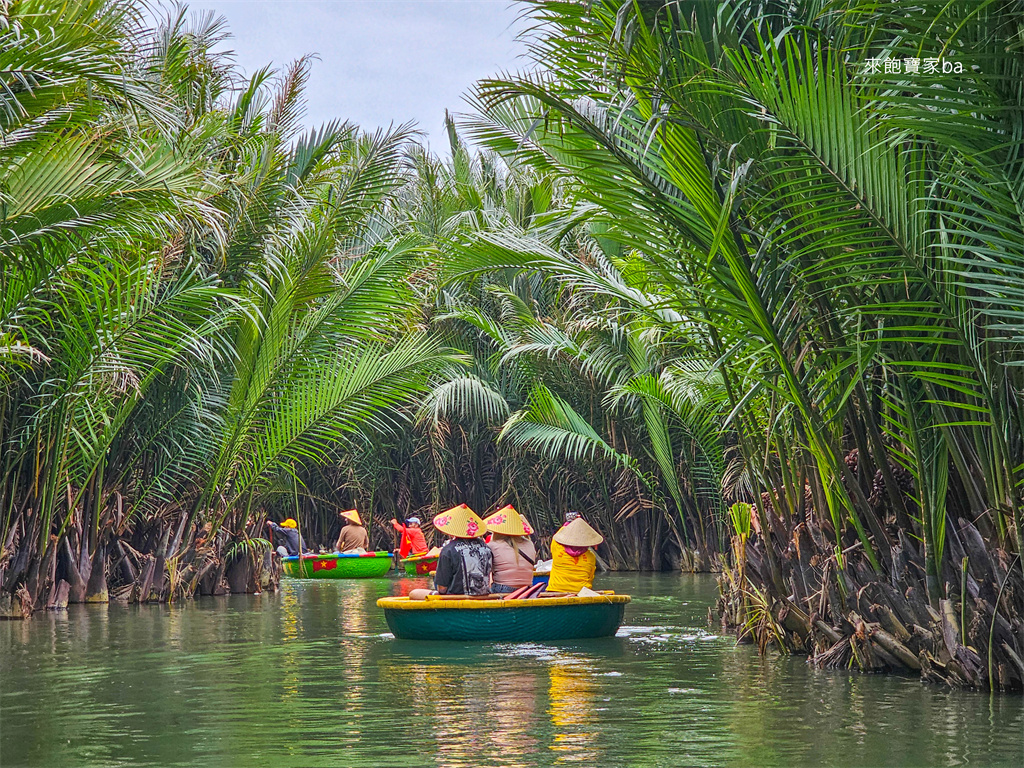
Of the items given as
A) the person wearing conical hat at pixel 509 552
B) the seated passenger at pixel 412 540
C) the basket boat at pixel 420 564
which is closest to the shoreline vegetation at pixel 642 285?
the person wearing conical hat at pixel 509 552

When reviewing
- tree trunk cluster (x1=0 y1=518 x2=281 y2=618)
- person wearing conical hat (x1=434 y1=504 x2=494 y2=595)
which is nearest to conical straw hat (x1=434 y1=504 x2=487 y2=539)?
person wearing conical hat (x1=434 y1=504 x2=494 y2=595)

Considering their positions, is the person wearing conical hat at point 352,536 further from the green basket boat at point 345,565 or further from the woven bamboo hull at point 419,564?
the woven bamboo hull at point 419,564

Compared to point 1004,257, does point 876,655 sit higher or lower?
lower

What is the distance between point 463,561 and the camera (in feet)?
38.5

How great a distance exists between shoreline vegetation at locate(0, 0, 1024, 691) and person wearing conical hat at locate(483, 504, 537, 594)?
203 centimetres

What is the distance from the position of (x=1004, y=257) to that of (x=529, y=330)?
45.6 feet

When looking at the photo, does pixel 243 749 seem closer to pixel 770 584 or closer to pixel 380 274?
pixel 770 584

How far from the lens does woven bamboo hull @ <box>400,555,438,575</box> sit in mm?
21828

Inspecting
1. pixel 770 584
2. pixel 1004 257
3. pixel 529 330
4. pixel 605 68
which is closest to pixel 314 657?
pixel 770 584

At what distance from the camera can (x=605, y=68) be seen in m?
6.78

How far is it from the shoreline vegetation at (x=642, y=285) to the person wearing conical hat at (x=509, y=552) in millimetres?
2025

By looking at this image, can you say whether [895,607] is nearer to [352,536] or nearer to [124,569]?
[124,569]

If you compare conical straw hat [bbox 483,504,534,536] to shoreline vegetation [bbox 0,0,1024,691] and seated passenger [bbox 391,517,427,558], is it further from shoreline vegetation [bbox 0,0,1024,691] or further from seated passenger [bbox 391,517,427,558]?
seated passenger [bbox 391,517,427,558]

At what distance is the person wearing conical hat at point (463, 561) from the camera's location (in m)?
11.7
